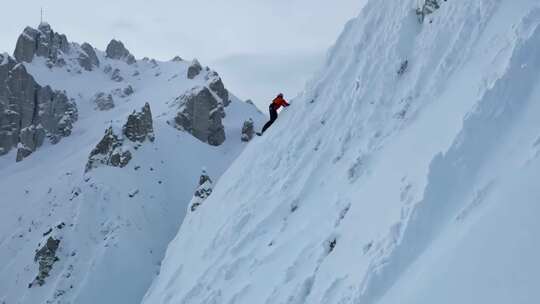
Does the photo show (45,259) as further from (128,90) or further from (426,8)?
(128,90)

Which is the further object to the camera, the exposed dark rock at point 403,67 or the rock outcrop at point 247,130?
the rock outcrop at point 247,130

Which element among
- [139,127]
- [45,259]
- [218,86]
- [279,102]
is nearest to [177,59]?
[218,86]

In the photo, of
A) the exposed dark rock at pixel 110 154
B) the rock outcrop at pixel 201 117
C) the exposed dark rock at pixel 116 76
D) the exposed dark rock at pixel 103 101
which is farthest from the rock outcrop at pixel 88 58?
the exposed dark rock at pixel 110 154

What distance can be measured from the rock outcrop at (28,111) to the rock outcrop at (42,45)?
1113 centimetres

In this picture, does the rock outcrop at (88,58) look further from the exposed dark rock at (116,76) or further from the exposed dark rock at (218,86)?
the exposed dark rock at (218,86)

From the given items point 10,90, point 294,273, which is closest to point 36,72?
point 10,90

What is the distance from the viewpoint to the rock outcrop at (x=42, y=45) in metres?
101

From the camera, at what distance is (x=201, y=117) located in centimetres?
7525

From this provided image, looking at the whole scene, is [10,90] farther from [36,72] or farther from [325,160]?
[325,160]

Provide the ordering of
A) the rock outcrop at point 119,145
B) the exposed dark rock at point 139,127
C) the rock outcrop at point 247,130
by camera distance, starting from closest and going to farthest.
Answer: the rock outcrop at point 119,145 < the exposed dark rock at point 139,127 < the rock outcrop at point 247,130

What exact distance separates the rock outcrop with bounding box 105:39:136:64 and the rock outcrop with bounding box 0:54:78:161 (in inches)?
1499

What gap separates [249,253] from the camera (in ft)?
57.4

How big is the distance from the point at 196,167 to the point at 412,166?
51295 millimetres

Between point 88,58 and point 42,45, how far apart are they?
11024mm
